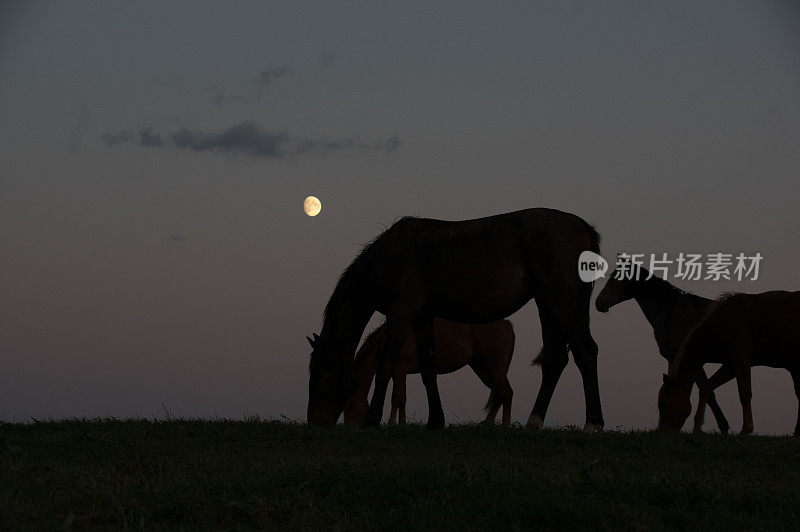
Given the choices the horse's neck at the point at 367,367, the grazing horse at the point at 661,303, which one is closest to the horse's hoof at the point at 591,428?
the horse's neck at the point at 367,367

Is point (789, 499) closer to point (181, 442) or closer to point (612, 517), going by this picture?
point (612, 517)

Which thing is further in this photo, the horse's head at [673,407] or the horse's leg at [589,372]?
the horse's head at [673,407]

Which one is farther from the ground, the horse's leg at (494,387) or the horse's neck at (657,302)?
the horse's neck at (657,302)

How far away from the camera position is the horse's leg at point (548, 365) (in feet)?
42.1

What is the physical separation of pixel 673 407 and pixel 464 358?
5211 mm

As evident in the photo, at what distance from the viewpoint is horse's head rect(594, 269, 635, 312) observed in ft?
66.8

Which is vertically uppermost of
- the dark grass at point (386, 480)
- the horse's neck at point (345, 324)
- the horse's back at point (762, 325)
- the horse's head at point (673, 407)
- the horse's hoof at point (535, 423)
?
the horse's back at point (762, 325)

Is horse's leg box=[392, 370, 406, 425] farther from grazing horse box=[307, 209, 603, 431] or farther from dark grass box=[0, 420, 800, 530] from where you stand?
dark grass box=[0, 420, 800, 530]

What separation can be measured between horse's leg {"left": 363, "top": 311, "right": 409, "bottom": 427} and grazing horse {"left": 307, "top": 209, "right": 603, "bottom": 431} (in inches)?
0.6

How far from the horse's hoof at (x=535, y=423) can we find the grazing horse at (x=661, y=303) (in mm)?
7752

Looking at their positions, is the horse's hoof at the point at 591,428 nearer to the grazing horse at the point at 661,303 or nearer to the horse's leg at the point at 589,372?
the horse's leg at the point at 589,372

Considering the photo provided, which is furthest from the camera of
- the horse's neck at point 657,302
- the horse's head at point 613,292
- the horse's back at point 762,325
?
the horse's head at point 613,292

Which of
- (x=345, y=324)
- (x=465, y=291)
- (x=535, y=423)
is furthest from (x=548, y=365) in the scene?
(x=345, y=324)

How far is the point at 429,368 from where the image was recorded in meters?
13.2
